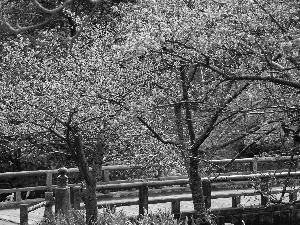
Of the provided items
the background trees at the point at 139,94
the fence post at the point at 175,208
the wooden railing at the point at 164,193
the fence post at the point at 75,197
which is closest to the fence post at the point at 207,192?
the wooden railing at the point at 164,193

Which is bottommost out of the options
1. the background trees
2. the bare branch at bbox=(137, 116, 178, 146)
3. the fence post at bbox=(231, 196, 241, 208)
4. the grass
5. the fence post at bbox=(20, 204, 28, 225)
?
the grass

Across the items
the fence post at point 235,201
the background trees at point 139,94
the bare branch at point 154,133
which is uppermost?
the background trees at point 139,94

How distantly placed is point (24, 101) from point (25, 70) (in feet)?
5.18

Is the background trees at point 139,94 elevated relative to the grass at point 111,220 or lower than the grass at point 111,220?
elevated

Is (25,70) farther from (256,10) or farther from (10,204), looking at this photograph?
(256,10)

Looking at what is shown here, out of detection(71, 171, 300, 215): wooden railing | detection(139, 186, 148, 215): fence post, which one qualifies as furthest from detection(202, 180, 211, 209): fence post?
detection(139, 186, 148, 215): fence post

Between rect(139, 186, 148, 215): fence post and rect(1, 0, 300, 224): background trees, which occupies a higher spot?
rect(1, 0, 300, 224): background trees

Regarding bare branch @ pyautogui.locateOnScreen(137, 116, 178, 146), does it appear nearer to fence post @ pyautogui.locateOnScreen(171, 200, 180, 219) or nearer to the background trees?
the background trees

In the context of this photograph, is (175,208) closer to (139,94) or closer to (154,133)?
(154,133)

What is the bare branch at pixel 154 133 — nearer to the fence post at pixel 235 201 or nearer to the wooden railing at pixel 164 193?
the wooden railing at pixel 164 193

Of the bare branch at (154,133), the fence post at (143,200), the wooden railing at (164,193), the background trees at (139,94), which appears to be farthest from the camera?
the fence post at (143,200)

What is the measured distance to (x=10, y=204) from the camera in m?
18.1

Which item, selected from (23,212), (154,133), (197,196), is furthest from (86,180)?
(197,196)

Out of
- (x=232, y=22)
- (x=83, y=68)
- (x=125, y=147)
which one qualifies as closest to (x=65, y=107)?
(x=83, y=68)
